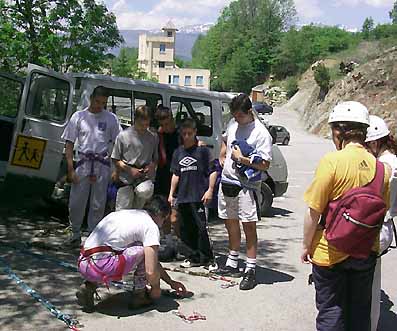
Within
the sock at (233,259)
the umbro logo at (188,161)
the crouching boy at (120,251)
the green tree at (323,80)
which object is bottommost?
the sock at (233,259)

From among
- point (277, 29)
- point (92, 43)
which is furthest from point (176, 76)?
point (92, 43)

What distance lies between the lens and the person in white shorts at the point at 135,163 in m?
6.37

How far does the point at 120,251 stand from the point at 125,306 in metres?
0.61

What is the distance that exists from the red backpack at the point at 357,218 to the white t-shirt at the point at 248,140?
6.79 ft

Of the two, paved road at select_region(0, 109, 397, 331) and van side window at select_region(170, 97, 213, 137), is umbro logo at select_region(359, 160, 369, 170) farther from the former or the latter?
van side window at select_region(170, 97, 213, 137)

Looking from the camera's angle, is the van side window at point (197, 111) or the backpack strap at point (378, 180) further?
the van side window at point (197, 111)

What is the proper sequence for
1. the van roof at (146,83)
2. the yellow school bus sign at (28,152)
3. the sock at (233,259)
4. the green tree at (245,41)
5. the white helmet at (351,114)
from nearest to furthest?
the white helmet at (351,114)
the sock at (233,259)
the yellow school bus sign at (28,152)
the van roof at (146,83)
the green tree at (245,41)

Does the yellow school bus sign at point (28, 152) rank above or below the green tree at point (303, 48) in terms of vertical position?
below

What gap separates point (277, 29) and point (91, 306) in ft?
325

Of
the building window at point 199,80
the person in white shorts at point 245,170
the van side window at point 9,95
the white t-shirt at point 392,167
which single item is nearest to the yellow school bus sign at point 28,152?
the van side window at point 9,95

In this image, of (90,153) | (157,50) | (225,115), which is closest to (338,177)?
(90,153)

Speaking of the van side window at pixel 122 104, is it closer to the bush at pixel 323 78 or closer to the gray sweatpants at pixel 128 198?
the gray sweatpants at pixel 128 198

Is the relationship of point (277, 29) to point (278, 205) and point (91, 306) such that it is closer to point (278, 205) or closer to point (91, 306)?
point (278, 205)

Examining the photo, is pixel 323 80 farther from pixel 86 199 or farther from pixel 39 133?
pixel 86 199
